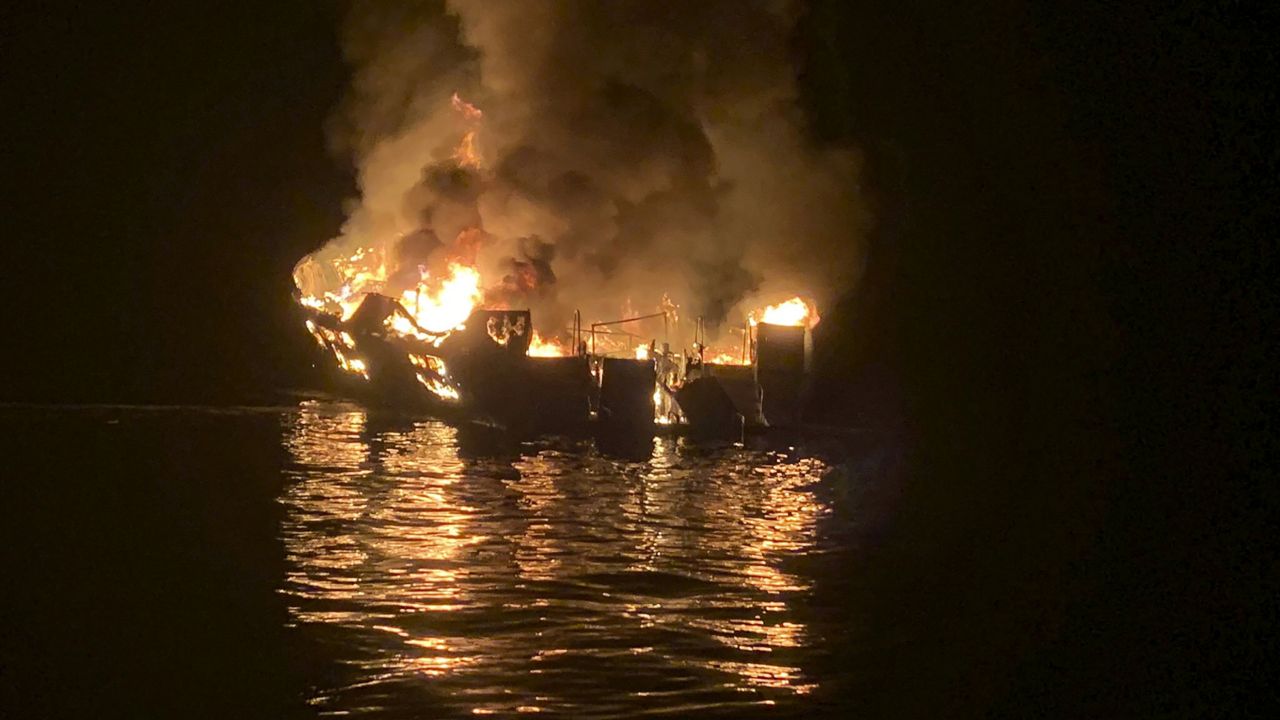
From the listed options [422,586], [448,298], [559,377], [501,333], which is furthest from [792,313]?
[422,586]

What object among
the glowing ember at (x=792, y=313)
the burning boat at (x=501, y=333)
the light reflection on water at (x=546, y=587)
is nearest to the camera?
the light reflection on water at (x=546, y=587)

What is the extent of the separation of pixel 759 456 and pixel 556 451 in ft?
18.0

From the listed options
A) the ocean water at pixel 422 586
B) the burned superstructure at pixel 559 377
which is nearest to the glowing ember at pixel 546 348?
the burned superstructure at pixel 559 377

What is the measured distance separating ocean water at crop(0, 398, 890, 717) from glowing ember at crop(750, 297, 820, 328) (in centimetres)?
2314

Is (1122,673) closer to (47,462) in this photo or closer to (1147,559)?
(1147,559)

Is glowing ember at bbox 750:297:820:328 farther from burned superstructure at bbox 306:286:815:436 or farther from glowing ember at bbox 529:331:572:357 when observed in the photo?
glowing ember at bbox 529:331:572:357

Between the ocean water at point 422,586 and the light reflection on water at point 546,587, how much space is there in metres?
0.04

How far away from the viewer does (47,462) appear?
26.0m

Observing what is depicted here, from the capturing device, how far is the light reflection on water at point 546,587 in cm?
1105

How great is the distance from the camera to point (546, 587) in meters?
15.2

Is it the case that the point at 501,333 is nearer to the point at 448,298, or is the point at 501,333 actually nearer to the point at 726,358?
the point at 448,298

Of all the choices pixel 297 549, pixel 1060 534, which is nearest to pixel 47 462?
pixel 297 549

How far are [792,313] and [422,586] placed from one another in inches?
1518

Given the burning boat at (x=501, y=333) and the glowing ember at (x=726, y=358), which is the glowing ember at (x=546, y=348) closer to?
the burning boat at (x=501, y=333)
